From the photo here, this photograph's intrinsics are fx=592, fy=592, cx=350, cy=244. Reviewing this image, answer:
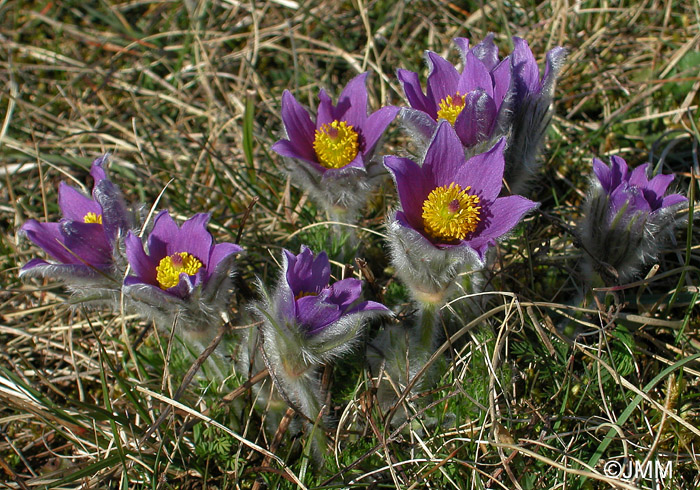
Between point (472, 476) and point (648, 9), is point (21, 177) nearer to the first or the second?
point (472, 476)

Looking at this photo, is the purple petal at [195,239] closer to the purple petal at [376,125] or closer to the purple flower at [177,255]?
the purple flower at [177,255]

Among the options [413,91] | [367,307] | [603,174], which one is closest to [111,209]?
[367,307]

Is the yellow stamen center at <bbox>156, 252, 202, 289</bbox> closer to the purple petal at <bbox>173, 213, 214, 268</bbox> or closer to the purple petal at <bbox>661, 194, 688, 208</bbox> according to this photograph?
the purple petal at <bbox>173, 213, 214, 268</bbox>

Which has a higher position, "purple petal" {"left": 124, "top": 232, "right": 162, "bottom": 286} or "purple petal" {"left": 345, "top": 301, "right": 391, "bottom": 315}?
"purple petal" {"left": 124, "top": 232, "right": 162, "bottom": 286}

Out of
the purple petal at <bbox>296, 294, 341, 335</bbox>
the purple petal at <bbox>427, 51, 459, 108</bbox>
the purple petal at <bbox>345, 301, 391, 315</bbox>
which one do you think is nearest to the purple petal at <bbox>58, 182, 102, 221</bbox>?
the purple petal at <bbox>296, 294, 341, 335</bbox>

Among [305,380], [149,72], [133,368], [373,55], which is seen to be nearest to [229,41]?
[149,72]

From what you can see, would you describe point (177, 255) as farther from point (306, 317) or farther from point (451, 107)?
point (451, 107)
